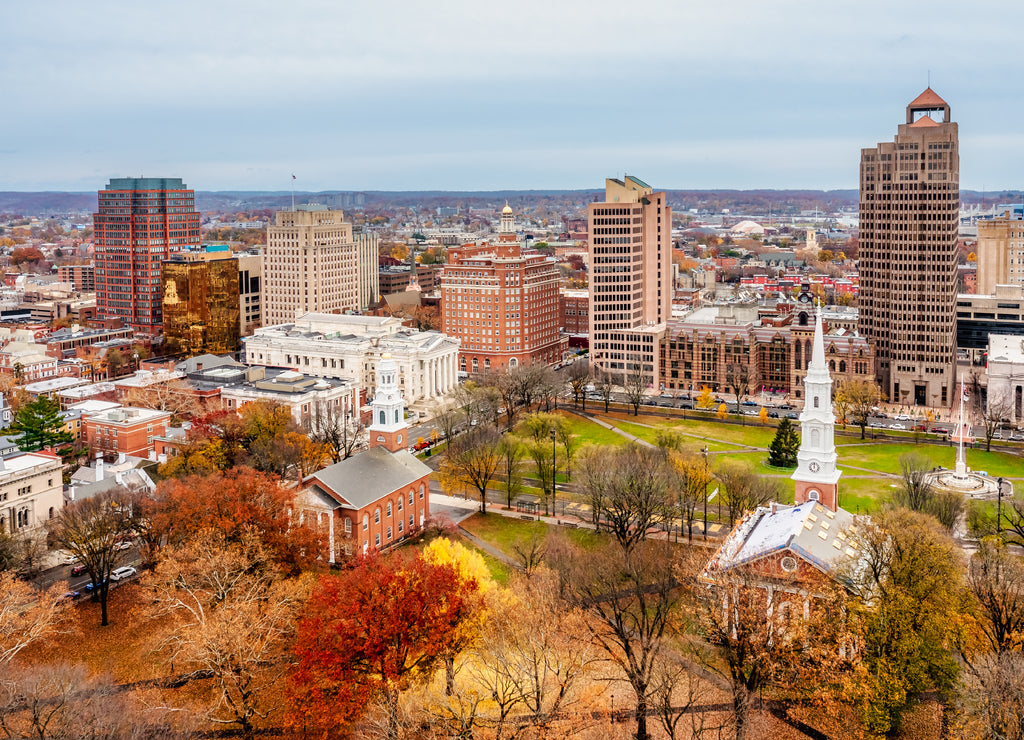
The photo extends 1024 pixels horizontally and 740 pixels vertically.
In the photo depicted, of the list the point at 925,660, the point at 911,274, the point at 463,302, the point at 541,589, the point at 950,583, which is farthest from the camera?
the point at 463,302

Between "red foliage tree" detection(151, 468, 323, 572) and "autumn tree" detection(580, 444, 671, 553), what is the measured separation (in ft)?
86.4

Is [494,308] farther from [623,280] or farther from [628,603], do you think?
[628,603]

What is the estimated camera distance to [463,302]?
631 ft

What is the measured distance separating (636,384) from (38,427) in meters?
86.0

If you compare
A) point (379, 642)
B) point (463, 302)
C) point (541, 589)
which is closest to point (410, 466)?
point (541, 589)

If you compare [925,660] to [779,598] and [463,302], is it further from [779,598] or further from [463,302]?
[463,302]

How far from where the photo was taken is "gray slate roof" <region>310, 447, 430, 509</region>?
90.4 m

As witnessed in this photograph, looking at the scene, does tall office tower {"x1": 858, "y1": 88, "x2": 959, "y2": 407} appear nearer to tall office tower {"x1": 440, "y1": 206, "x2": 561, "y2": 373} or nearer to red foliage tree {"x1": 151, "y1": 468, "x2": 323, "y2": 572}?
tall office tower {"x1": 440, "y1": 206, "x2": 561, "y2": 373}

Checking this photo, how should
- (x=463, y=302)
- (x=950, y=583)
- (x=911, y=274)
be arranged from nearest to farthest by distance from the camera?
(x=950, y=583) < (x=911, y=274) < (x=463, y=302)

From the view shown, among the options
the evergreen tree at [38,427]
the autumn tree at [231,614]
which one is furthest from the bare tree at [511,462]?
the evergreen tree at [38,427]

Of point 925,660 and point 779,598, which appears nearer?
point 925,660

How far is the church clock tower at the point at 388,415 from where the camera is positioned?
102875 millimetres

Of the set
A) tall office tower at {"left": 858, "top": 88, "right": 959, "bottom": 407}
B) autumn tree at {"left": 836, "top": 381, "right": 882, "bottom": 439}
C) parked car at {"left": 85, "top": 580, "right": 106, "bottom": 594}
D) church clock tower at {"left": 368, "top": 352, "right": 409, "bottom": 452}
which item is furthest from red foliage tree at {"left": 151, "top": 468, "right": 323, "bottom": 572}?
tall office tower at {"left": 858, "top": 88, "right": 959, "bottom": 407}

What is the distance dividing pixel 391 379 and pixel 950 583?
6095cm
